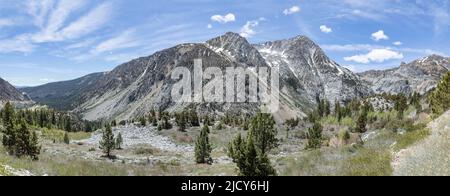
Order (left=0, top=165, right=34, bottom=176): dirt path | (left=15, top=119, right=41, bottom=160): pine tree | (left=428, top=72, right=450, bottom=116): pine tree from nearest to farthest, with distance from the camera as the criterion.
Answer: (left=0, top=165, right=34, bottom=176): dirt path → (left=15, top=119, right=41, bottom=160): pine tree → (left=428, top=72, right=450, bottom=116): pine tree

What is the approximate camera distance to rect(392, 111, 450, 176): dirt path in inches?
867

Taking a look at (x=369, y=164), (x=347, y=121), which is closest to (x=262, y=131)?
(x=369, y=164)

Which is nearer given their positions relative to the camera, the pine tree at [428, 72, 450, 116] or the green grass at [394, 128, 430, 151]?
the green grass at [394, 128, 430, 151]

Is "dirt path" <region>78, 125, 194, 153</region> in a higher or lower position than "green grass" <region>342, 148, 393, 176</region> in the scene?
lower

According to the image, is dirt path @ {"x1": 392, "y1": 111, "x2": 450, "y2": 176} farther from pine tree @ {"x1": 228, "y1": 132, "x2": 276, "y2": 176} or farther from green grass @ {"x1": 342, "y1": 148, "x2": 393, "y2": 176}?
pine tree @ {"x1": 228, "y1": 132, "x2": 276, "y2": 176}

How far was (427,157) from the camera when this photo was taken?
24.8 m

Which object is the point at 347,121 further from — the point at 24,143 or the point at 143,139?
the point at 24,143

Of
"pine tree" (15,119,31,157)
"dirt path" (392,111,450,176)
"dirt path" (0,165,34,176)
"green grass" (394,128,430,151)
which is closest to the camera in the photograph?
"dirt path" (392,111,450,176)

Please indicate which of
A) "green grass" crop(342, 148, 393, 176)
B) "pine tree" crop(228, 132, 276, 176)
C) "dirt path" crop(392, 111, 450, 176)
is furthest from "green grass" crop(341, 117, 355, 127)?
"pine tree" crop(228, 132, 276, 176)
